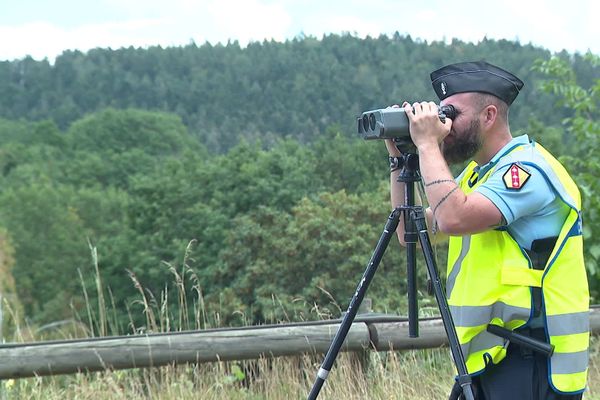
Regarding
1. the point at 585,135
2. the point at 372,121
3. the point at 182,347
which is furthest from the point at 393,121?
the point at 585,135

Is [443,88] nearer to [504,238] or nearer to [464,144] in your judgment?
[464,144]

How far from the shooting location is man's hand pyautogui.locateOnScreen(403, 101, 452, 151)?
8.88 feet

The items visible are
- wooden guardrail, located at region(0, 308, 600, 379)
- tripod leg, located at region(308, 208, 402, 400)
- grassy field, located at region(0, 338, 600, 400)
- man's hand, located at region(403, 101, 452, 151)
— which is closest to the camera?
man's hand, located at region(403, 101, 452, 151)

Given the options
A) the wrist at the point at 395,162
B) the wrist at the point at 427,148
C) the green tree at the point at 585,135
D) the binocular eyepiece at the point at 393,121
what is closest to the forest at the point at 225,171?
the green tree at the point at 585,135

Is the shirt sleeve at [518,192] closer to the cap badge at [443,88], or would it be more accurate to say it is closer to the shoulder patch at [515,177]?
the shoulder patch at [515,177]

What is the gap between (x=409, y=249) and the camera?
2.98 meters

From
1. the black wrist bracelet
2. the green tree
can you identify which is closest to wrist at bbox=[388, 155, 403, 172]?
the black wrist bracelet

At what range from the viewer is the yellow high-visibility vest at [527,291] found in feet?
8.63

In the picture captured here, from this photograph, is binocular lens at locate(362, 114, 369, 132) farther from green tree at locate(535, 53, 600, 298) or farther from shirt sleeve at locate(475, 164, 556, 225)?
green tree at locate(535, 53, 600, 298)

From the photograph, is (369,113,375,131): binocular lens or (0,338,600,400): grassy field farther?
(0,338,600,400): grassy field

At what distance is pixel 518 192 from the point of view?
261cm

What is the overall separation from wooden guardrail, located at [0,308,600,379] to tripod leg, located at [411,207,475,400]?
1.71m

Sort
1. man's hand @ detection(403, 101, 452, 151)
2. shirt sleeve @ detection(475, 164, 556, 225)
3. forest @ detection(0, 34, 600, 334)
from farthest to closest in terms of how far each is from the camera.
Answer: forest @ detection(0, 34, 600, 334)
man's hand @ detection(403, 101, 452, 151)
shirt sleeve @ detection(475, 164, 556, 225)

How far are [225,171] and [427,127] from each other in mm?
44682
